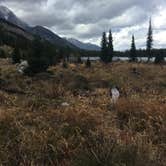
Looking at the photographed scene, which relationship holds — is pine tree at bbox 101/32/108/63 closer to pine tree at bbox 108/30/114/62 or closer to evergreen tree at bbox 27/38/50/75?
pine tree at bbox 108/30/114/62

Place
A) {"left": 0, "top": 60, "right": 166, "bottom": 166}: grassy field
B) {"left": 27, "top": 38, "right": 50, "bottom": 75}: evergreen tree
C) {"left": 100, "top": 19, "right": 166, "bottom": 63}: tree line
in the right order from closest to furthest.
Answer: {"left": 0, "top": 60, "right": 166, "bottom": 166}: grassy field
{"left": 27, "top": 38, "right": 50, "bottom": 75}: evergreen tree
{"left": 100, "top": 19, "right": 166, "bottom": 63}: tree line

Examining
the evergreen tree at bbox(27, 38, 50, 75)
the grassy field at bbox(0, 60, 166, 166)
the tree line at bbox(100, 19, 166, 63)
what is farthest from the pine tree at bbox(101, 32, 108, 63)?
the grassy field at bbox(0, 60, 166, 166)

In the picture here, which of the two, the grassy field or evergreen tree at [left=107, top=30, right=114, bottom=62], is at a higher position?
the grassy field

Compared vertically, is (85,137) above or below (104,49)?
above

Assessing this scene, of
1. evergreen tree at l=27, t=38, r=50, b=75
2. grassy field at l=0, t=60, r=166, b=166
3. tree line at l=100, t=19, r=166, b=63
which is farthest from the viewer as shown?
tree line at l=100, t=19, r=166, b=63

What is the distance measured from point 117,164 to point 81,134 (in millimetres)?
1414

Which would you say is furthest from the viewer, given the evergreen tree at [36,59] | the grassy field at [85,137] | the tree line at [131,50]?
the tree line at [131,50]

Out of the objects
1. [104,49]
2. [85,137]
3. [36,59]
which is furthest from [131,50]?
[85,137]

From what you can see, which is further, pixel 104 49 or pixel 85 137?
pixel 104 49

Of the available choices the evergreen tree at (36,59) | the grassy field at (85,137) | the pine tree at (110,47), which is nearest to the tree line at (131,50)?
the pine tree at (110,47)

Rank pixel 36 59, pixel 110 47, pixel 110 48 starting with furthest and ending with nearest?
pixel 110 47
pixel 110 48
pixel 36 59

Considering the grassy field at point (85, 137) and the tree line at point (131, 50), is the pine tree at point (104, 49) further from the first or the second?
the grassy field at point (85, 137)

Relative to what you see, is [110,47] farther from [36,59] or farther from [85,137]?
[85,137]

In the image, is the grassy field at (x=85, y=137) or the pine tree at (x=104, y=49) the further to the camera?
the pine tree at (x=104, y=49)
